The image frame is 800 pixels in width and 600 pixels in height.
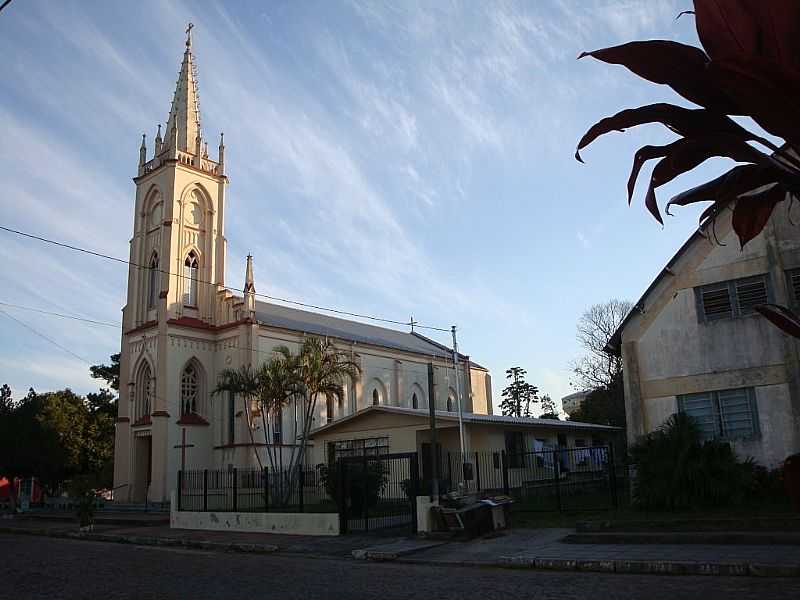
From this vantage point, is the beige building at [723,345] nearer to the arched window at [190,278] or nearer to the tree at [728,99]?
the tree at [728,99]

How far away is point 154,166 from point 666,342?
34630 millimetres

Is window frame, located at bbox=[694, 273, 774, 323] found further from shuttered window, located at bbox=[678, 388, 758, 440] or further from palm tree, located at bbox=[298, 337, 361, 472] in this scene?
palm tree, located at bbox=[298, 337, 361, 472]

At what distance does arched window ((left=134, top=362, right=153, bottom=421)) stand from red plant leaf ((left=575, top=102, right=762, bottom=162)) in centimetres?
3929

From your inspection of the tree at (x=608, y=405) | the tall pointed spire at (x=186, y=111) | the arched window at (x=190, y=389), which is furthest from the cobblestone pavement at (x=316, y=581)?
the tree at (x=608, y=405)

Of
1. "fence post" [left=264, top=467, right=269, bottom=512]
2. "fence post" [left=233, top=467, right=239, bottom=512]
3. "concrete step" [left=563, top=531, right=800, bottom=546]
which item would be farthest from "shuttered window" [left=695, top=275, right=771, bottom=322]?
"fence post" [left=233, top=467, right=239, bottom=512]

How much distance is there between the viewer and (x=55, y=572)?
1353 cm

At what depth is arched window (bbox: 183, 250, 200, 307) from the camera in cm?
4172

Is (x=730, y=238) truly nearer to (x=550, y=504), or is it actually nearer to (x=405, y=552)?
(x=550, y=504)

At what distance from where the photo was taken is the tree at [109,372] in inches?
2058

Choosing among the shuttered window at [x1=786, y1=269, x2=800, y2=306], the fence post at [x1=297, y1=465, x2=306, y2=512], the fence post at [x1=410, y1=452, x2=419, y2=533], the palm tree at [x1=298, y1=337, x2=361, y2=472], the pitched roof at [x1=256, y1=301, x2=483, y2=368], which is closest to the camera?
the shuttered window at [x1=786, y1=269, x2=800, y2=306]

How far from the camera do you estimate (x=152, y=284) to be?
1671 inches

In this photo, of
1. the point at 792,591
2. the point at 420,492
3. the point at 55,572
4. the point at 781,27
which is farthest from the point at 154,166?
the point at 781,27

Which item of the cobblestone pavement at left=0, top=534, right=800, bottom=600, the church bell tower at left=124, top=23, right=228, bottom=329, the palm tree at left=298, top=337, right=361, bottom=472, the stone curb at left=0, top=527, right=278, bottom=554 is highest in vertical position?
the church bell tower at left=124, top=23, right=228, bottom=329

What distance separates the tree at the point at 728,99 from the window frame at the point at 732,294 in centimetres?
1565
